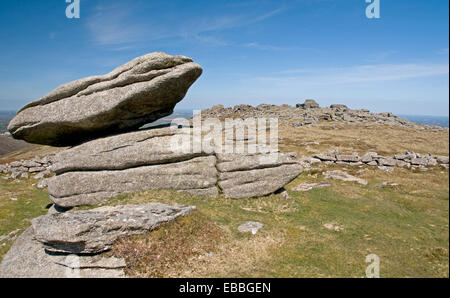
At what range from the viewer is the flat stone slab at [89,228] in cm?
1380

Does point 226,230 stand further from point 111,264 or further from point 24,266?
point 24,266

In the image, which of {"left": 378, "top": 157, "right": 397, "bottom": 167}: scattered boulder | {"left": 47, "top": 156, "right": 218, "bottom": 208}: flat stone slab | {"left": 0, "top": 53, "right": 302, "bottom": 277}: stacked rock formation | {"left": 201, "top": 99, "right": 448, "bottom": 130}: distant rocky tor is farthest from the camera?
{"left": 201, "top": 99, "right": 448, "bottom": 130}: distant rocky tor

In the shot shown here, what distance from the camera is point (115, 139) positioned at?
2395cm

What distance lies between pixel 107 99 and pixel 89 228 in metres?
12.3

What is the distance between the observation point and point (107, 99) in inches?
883

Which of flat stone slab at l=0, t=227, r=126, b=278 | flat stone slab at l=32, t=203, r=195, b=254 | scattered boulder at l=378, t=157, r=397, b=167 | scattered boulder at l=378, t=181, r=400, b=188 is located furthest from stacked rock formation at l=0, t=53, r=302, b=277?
scattered boulder at l=378, t=157, r=397, b=167

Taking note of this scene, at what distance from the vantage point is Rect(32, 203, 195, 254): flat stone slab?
45.3 feet

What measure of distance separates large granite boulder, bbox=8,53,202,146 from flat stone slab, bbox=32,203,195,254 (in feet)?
33.7

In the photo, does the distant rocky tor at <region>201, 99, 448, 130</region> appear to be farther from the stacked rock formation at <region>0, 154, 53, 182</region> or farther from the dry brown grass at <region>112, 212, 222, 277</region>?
the dry brown grass at <region>112, 212, 222, 277</region>

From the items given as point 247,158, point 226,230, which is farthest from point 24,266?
point 247,158

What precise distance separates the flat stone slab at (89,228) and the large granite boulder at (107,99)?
10.3 metres

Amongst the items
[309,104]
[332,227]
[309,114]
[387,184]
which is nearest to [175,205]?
[332,227]

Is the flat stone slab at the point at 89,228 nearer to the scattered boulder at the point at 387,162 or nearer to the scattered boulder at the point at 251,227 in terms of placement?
the scattered boulder at the point at 251,227
